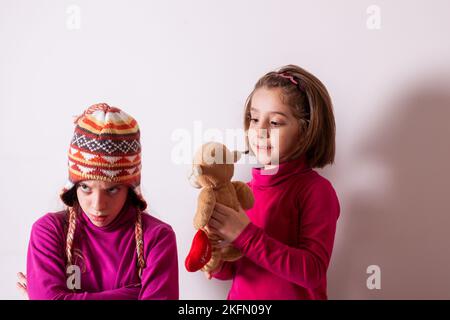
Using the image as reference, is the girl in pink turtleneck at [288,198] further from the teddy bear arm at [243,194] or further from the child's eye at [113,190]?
the child's eye at [113,190]

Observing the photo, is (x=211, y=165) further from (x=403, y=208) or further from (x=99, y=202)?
(x=403, y=208)

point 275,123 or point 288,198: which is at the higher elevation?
point 275,123

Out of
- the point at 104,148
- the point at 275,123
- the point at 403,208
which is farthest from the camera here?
the point at 403,208

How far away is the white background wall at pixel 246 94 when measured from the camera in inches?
56.0

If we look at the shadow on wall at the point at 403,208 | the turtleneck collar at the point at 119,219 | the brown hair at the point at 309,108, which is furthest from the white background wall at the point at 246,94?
the turtleneck collar at the point at 119,219

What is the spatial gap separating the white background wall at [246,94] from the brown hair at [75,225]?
0.93ft

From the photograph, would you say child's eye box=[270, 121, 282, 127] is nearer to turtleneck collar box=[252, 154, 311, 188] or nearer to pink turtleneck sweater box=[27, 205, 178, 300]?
turtleneck collar box=[252, 154, 311, 188]

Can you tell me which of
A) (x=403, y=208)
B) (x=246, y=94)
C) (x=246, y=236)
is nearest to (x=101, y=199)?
(x=246, y=236)

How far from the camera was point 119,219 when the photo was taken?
1196 mm

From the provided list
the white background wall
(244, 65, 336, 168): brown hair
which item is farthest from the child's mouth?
(244, 65, 336, 168): brown hair

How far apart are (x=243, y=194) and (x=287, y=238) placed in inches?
6.1

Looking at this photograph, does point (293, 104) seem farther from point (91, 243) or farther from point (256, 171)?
point (91, 243)

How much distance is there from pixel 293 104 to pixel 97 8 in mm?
626
